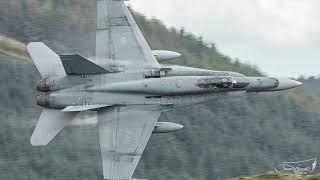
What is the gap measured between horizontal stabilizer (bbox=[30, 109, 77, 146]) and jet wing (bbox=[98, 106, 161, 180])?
5.34ft

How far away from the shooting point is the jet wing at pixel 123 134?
36.2m

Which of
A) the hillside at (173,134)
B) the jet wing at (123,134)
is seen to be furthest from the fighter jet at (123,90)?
the hillside at (173,134)

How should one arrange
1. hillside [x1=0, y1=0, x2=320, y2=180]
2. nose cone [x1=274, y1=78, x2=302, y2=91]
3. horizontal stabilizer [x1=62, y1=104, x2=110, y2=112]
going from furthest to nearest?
1. hillside [x1=0, y1=0, x2=320, y2=180]
2. nose cone [x1=274, y1=78, x2=302, y2=91]
3. horizontal stabilizer [x1=62, y1=104, x2=110, y2=112]

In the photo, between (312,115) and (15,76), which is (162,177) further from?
(312,115)

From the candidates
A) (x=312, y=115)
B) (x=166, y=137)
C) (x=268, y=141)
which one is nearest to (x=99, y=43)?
(x=166, y=137)

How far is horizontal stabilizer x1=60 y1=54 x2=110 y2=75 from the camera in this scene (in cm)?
3747

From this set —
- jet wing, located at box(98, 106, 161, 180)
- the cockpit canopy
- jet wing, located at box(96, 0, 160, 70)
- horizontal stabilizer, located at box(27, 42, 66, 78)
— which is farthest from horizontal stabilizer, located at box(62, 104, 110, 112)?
the cockpit canopy

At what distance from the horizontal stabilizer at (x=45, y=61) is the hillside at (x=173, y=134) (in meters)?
14.8

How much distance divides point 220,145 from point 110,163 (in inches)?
2561

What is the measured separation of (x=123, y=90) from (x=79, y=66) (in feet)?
6.86

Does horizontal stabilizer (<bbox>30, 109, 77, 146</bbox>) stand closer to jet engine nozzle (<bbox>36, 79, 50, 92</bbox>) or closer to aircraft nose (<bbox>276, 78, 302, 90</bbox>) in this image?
jet engine nozzle (<bbox>36, 79, 50, 92</bbox>)

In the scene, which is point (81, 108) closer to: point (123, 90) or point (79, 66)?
point (79, 66)

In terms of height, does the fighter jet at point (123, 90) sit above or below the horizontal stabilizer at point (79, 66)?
below

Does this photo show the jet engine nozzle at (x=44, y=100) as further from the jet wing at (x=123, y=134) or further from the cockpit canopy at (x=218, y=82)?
the cockpit canopy at (x=218, y=82)
